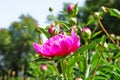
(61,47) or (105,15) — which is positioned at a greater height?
(105,15)

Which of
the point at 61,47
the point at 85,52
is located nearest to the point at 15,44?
the point at 85,52

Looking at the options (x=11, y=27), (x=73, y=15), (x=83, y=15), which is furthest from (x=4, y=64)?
(x=73, y=15)

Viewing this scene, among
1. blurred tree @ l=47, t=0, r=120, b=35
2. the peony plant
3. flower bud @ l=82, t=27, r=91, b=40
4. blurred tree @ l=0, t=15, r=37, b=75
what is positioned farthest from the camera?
blurred tree @ l=0, t=15, r=37, b=75

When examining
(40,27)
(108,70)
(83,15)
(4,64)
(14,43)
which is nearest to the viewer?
(40,27)

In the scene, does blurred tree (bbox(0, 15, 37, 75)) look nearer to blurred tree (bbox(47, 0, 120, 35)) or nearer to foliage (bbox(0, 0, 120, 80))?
blurred tree (bbox(47, 0, 120, 35))

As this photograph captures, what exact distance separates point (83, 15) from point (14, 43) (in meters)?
10.2

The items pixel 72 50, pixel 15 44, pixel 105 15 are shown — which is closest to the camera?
pixel 72 50

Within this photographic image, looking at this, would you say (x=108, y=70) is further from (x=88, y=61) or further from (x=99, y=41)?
(x=99, y=41)

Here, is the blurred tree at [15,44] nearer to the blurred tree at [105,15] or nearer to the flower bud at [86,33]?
the blurred tree at [105,15]

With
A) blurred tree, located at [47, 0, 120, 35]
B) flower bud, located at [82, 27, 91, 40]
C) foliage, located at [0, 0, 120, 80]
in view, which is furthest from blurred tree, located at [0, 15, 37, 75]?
flower bud, located at [82, 27, 91, 40]

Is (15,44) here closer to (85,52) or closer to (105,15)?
(105,15)

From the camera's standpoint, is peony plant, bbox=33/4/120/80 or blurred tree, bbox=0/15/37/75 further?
blurred tree, bbox=0/15/37/75

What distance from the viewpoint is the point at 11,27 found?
33.7m

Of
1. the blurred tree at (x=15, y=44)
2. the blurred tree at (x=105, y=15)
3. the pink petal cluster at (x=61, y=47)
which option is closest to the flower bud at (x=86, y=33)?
the pink petal cluster at (x=61, y=47)
